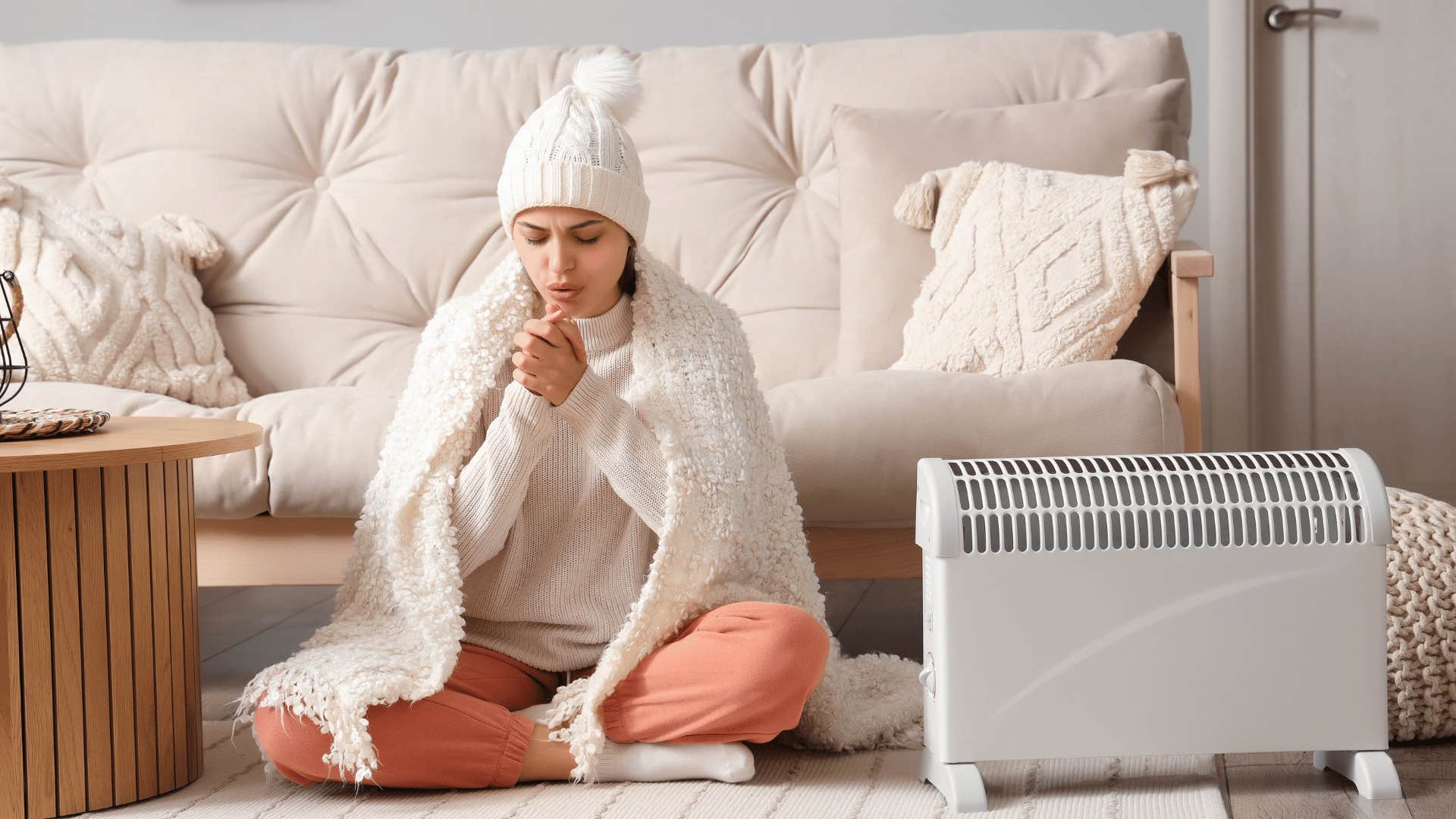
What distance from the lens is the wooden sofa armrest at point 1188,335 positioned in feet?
5.32

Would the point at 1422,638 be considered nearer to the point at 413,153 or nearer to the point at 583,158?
the point at 583,158

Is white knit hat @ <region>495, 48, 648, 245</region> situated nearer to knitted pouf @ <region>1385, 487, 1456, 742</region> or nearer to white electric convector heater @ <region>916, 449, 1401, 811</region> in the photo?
white electric convector heater @ <region>916, 449, 1401, 811</region>

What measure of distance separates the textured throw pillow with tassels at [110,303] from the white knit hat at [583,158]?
766mm

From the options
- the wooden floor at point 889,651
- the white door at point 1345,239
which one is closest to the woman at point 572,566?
the wooden floor at point 889,651

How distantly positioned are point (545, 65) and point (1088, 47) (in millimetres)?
880

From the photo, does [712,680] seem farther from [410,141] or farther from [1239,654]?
[410,141]

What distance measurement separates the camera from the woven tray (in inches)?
45.9

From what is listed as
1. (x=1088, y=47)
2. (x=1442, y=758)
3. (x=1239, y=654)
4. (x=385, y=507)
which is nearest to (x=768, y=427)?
(x=385, y=507)

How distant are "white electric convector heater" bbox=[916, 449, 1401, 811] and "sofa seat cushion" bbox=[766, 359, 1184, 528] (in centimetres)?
35

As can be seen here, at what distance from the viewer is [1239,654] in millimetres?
1136

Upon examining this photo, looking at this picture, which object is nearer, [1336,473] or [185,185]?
[1336,473]

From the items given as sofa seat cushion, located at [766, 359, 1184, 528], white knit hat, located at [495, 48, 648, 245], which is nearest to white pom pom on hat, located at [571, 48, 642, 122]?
white knit hat, located at [495, 48, 648, 245]

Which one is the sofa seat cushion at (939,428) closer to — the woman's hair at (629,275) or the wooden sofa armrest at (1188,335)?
the wooden sofa armrest at (1188,335)

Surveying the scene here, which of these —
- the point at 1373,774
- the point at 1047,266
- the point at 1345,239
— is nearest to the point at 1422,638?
the point at 1373,774
